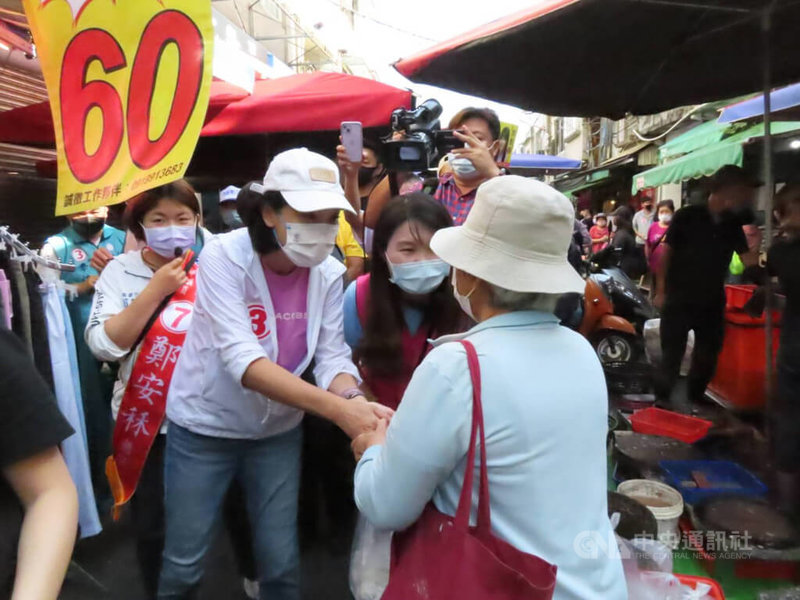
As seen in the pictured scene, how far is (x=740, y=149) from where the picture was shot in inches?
256

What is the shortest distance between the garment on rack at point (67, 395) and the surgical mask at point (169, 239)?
2.31ft

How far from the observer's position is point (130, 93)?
218 cm

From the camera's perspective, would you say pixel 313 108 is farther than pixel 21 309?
Yes

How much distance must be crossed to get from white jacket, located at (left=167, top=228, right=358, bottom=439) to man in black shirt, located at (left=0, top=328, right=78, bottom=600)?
762 mm

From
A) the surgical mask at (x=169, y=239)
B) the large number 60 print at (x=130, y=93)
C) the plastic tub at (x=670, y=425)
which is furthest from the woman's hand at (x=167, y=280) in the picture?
the plastic tub at (x=670, y=425)

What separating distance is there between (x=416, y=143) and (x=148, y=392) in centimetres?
163

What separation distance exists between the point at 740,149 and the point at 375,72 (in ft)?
57.9

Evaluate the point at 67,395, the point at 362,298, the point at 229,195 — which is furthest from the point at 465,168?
the point at 229,195

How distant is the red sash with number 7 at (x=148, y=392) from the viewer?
2.24m

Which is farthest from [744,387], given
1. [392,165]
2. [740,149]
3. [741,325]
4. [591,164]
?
[591,164]

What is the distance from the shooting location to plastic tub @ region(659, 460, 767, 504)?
3162 mm

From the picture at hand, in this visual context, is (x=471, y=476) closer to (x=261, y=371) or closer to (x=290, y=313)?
(x=261, y=371)

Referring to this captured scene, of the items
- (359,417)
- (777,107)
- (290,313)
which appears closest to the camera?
(359,417)

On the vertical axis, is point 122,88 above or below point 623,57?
below
